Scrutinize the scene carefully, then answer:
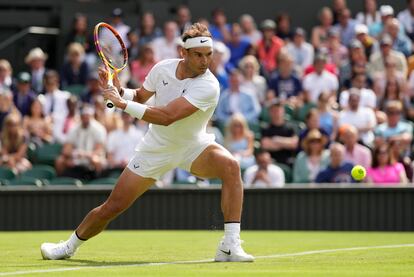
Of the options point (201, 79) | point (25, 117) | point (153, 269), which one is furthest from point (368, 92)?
point (153, 269)

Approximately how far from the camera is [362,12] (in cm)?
2062

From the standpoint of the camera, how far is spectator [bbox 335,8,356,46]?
1928 cm

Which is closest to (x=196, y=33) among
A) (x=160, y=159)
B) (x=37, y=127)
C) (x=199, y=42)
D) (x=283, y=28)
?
(x=199, y=42)

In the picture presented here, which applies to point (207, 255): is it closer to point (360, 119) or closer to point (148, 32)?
point (360, 119)

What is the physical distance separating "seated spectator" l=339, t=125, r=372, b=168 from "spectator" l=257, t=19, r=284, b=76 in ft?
12.0

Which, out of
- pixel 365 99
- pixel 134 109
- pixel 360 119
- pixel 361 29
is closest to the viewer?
pixel 134 109

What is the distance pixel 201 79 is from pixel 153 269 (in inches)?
67.7

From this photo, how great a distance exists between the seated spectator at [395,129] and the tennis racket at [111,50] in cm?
648

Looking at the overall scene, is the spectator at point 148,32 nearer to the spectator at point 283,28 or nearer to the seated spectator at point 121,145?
the spectator at point 283,28

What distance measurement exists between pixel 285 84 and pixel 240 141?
217 centimetres

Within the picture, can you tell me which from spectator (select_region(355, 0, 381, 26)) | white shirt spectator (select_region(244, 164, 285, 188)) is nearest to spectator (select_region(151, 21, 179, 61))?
spectator (select_region(355, 0, 381, 26))

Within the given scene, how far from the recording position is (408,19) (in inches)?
763

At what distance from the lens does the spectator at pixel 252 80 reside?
1777 centimetres

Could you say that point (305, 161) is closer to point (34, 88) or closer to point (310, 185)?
point (310, 185)
